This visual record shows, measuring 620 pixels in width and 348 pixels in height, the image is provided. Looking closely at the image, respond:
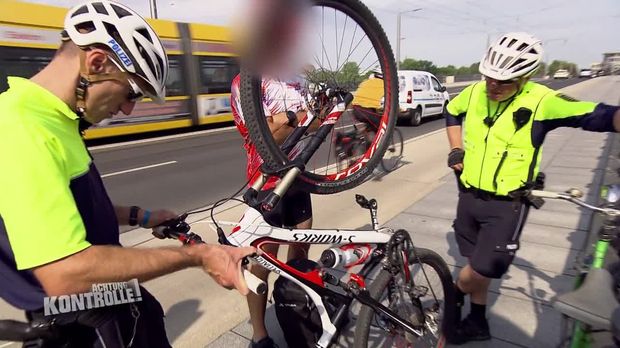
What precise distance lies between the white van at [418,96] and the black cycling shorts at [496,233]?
1123 cm

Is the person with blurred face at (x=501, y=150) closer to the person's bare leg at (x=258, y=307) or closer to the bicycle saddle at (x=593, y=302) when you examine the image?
the bicycle saddle at (x=593, y=302)

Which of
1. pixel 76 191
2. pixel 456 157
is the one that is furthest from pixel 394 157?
pixel 76 191

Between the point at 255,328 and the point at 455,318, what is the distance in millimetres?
1300

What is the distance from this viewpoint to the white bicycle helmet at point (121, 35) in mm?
1239

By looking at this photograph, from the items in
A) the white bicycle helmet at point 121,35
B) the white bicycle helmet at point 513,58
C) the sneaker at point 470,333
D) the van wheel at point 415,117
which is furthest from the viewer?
the van wheel at point 415,117

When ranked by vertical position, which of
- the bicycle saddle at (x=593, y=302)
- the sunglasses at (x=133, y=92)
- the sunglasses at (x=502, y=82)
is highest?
the sunglasses at (x=502, y=82)

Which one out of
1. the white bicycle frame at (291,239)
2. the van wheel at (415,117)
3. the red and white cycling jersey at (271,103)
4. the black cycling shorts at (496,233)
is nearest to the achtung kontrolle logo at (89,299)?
the white bicycle frame at (291,239)

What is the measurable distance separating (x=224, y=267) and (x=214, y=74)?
1301 cm

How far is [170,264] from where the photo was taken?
1229 millimetres

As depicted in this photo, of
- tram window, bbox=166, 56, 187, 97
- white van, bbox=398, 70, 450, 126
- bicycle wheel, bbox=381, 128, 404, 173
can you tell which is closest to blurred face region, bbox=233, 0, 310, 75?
bicycle wheel, bbox=381, 128, 404, 173

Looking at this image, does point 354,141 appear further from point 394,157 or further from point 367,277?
point 394,157

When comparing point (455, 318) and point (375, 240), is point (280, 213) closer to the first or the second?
point (375, 240)

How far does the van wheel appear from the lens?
1415cm

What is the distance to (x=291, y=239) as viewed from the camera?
5.92ft
